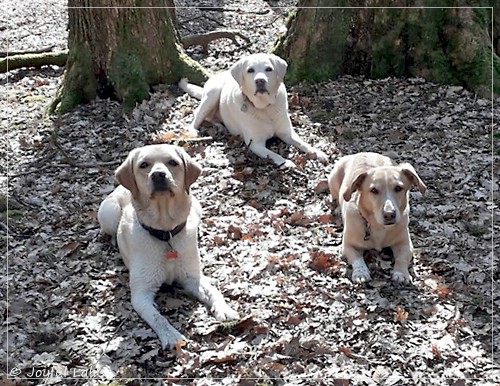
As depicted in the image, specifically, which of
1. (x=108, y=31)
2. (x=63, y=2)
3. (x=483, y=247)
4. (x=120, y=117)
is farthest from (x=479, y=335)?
(x=63, y=2)

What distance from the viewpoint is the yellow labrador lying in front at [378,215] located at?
19.1 ft

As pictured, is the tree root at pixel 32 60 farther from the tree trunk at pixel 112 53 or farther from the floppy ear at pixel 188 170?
the floppy ear at pixel 188 170

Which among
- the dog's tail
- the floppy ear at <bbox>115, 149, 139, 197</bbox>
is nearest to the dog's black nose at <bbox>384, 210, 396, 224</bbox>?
the floppy ear at <bbox>115, 149, 139, 197</bbox>

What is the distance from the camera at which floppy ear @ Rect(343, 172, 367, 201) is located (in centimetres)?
602

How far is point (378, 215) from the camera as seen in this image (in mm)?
5852

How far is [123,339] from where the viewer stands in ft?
17.2

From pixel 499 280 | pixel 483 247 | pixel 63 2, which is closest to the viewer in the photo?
pixel 499 280

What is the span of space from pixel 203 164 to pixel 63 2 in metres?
10.7

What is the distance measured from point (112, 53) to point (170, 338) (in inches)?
235

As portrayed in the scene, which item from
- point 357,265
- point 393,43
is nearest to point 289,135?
point 393,43

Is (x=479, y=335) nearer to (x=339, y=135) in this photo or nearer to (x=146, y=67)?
(x=339, y=135)

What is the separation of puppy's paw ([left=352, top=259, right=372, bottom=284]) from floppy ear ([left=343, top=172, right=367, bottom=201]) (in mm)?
595

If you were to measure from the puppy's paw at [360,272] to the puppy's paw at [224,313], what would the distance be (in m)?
1.15

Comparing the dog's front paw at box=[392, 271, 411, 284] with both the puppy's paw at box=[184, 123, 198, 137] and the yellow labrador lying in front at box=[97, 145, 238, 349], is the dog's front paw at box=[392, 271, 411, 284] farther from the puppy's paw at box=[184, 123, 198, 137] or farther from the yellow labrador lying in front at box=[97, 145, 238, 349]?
the puppy's paw at box=[184, 123, 198, 137]
